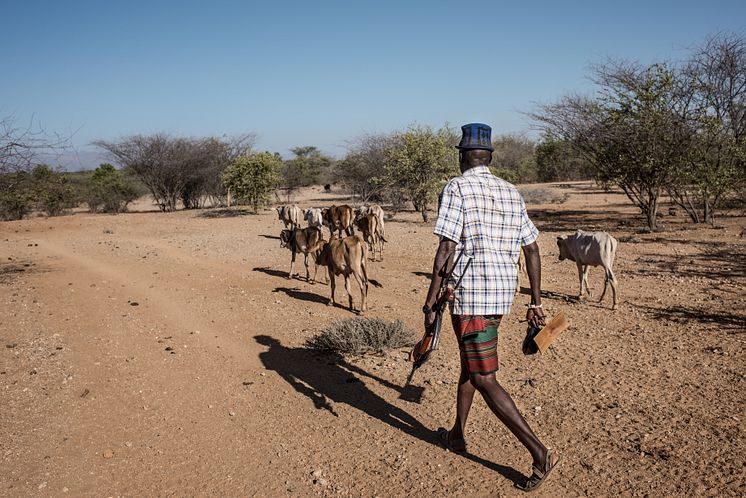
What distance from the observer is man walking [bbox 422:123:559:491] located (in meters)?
3.56

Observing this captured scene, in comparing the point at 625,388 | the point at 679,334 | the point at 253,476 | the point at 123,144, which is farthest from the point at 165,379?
the point at 123,144

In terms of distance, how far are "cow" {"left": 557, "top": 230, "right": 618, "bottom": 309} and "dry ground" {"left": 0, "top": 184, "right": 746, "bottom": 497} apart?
444 millimetres

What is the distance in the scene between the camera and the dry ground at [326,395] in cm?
394

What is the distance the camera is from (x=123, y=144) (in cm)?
3041

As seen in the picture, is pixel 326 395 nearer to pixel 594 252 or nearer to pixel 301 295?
pixel 301 295

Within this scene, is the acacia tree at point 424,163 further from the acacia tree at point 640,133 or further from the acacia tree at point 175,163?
the acacia tree at point 175,163

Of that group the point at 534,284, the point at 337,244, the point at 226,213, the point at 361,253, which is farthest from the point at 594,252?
the point at 226,213

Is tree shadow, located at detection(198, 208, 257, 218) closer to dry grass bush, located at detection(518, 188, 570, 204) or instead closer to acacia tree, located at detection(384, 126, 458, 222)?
acacia tree, located at detection(384, 126, 458, 222)

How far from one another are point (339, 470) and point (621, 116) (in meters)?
15.8

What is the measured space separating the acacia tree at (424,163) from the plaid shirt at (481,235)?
1767 cm

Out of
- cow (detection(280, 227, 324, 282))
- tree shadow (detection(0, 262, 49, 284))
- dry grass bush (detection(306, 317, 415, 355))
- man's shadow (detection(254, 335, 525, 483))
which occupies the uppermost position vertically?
cow (detection(280, 227, 324, 282))

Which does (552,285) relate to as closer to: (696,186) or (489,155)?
(489,155)

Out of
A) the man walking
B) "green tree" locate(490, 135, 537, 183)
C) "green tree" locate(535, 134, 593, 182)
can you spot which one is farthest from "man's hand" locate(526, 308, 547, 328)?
"green tree" locate(535, 134, 593, 182)

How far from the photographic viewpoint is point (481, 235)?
3.58 metres
